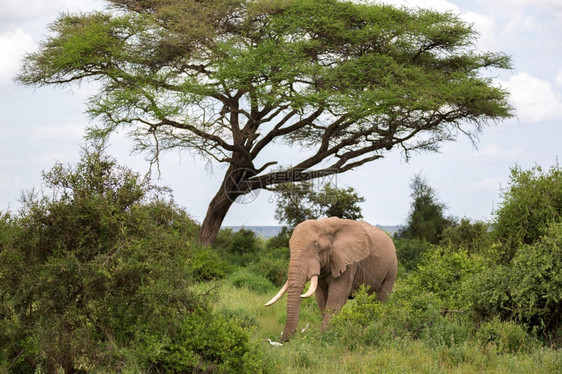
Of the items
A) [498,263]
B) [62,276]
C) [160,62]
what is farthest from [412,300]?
[160,62]

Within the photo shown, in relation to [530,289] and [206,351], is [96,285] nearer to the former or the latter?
[206,351]

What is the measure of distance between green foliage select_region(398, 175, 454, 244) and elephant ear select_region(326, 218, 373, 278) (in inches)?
684

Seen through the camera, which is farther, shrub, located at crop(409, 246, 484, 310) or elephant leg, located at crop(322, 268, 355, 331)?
shrub, located at crop(409, 246, 484, 310)

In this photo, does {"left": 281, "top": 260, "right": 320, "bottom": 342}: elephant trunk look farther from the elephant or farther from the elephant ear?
the elephant ear

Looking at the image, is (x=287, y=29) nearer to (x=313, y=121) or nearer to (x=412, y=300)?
(x=313, y=121)

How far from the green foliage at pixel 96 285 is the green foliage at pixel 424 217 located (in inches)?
896

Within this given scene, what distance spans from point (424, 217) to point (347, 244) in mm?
18731

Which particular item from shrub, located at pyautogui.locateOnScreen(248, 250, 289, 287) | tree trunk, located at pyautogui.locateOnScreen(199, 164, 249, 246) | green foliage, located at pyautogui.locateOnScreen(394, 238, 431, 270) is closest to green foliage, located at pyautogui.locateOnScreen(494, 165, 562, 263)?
shrub, located at pyautogui.locateOnScreen(248, 250, 289, 287)

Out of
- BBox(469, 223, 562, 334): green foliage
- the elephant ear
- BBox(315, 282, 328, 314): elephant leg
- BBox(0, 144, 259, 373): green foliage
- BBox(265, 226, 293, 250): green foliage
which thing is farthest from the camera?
BBox(265, 226, 293, 250): green foliage

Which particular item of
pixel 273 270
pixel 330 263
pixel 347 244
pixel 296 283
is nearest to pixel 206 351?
pixel 296 283

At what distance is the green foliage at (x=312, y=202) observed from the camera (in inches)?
1155

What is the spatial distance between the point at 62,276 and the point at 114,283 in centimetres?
62

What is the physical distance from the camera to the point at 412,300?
11844 millimetres

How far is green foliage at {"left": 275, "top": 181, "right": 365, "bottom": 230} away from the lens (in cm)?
Answer: 2934
